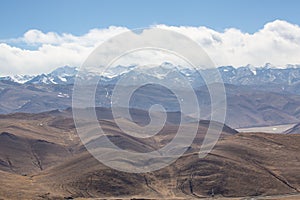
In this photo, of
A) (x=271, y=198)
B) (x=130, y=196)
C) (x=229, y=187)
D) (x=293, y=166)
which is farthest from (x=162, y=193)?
(x=293, y=166)

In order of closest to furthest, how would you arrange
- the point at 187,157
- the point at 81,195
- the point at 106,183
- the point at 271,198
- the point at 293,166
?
the point at 271,198, the point at 81,195, the point at 106,183, the point at 293,166, the point at 187,157

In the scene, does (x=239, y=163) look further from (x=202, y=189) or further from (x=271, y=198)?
(x=271, y=198)

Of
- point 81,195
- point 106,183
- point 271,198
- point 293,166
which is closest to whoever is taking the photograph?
point 271,198

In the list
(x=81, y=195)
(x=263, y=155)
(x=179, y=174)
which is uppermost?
(x=263, y=155)

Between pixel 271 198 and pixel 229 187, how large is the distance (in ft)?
63.5

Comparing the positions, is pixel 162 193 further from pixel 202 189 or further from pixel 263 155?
pixel 263 155

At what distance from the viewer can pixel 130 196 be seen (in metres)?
160

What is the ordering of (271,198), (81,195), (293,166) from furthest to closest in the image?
(293,166)
(81,195)
(271,198)

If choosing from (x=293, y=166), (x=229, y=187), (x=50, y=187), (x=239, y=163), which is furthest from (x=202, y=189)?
(x=50, y=187)

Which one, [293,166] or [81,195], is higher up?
[293,166]

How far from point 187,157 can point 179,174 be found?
53.0 ft

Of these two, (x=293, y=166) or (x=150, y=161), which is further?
(x=150, y=161)

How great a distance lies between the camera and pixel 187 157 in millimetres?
193125

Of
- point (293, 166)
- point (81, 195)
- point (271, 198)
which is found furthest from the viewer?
point (293, 166)
